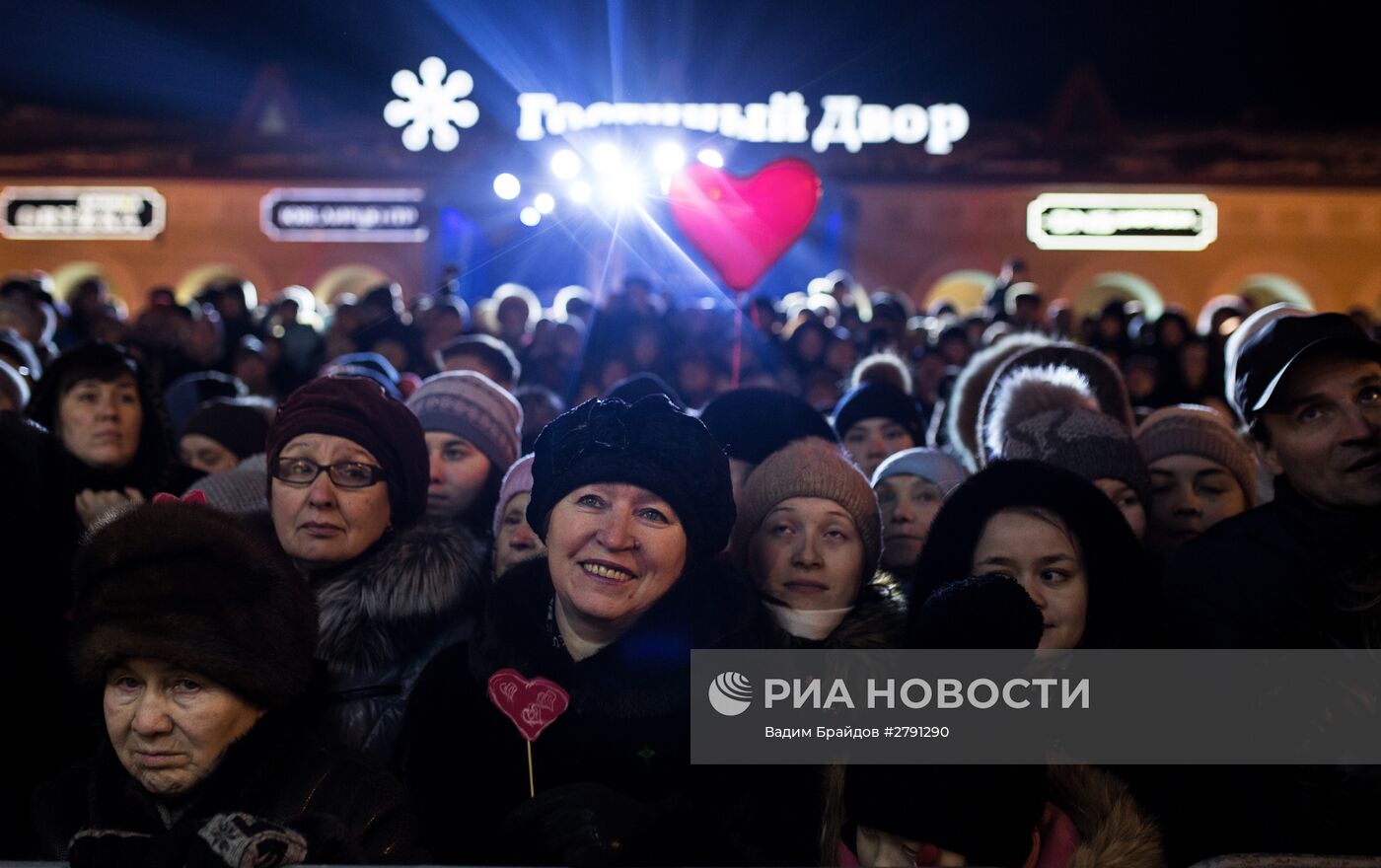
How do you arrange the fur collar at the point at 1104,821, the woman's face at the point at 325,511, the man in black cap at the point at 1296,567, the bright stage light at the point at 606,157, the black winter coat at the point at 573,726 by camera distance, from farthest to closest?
the bright stage light at the point at 606,157, the woman's face at the point at 325,511, the man in black cap at the point at 1296,567, the black winter coat at the point at 573,726, the fur collar at the point at 1104,821

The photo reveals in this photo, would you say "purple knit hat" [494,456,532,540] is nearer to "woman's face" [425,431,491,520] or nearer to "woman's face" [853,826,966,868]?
"woman's face" [425,431,491,520]

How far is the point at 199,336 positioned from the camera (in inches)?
311

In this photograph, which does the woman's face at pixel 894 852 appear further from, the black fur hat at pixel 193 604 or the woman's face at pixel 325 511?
the woman's face at pixel 325 511

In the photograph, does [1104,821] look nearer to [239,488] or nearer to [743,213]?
[239,488]

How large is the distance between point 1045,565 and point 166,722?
180cm

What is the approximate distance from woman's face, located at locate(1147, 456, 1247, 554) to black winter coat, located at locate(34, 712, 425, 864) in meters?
2.54

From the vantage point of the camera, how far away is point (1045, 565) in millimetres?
2744

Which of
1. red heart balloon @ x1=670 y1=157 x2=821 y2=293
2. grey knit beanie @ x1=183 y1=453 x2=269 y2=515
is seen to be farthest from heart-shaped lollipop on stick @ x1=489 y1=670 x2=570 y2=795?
red heart balloon @ x1=670 y1=157 x2=821 y2=293

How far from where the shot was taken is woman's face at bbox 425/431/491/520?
404 centimetres

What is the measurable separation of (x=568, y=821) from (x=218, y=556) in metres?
0.82

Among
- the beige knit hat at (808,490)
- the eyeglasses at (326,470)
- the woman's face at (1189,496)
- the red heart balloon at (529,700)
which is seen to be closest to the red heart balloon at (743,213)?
the woman's face at (1189,496)

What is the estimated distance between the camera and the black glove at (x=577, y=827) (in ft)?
7.52

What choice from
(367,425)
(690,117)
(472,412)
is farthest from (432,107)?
(367,425)

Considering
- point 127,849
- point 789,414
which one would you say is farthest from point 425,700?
point 789,414
